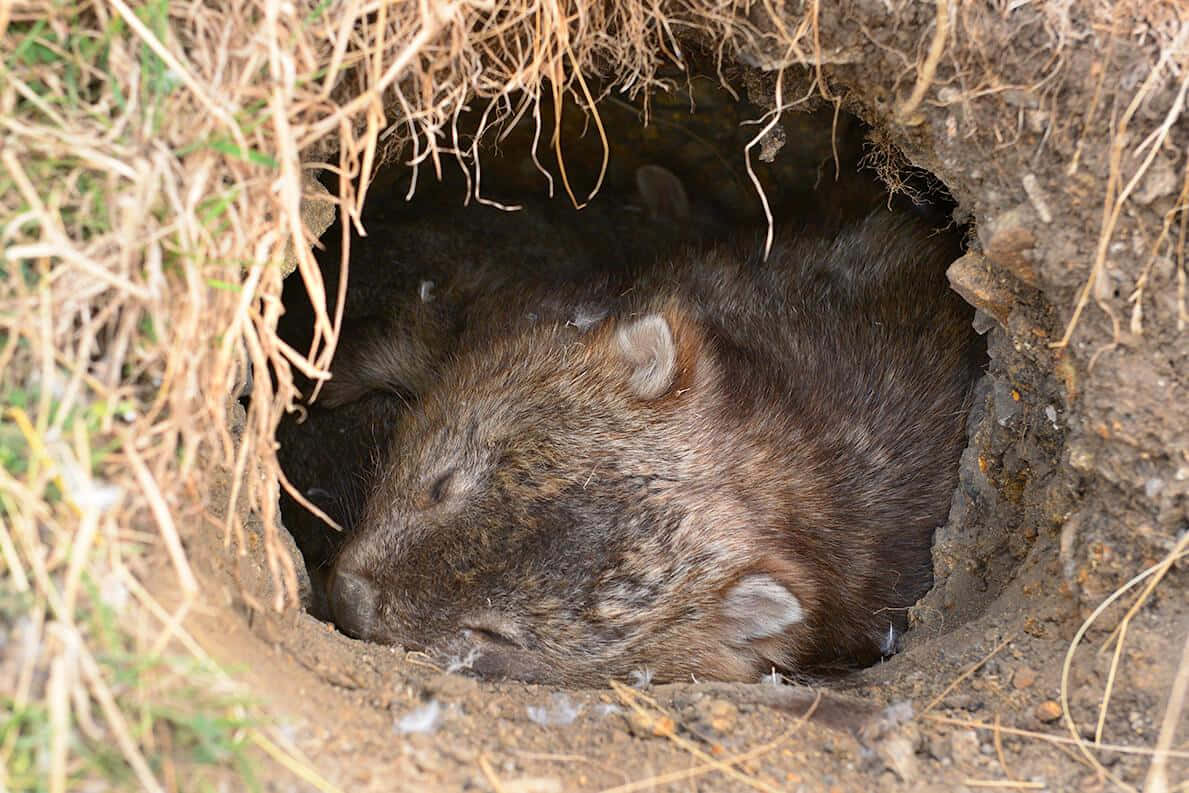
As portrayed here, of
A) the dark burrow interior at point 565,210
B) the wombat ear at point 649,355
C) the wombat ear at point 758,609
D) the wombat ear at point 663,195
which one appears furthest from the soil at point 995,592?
the wombat ear at point 663,195

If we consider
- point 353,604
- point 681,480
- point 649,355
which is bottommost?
point 353,604

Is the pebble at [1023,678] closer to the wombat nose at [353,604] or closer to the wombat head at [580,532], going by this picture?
the wombat head at [580,532]

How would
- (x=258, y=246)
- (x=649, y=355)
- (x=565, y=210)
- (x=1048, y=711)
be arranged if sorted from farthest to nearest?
(x=565, y=210) < (x=649, y=355) < (x=1048, y=711) < (x=258, y=246)

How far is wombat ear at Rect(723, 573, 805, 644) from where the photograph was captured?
3.12 m

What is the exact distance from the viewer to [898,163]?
10.1 ft

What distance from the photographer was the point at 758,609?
3.16 meters

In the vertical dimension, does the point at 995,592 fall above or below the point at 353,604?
above

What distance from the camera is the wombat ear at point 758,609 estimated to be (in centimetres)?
312

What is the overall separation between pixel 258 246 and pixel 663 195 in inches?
111

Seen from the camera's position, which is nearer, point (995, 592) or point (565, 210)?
point (995, 592)

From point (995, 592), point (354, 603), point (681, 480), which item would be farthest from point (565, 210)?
point (995, 592)

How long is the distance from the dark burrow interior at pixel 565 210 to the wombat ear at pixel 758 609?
124 centimetres

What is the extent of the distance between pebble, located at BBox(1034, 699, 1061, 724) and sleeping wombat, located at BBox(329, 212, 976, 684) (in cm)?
92

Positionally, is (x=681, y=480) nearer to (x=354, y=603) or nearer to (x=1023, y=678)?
(x=354, y=603)
